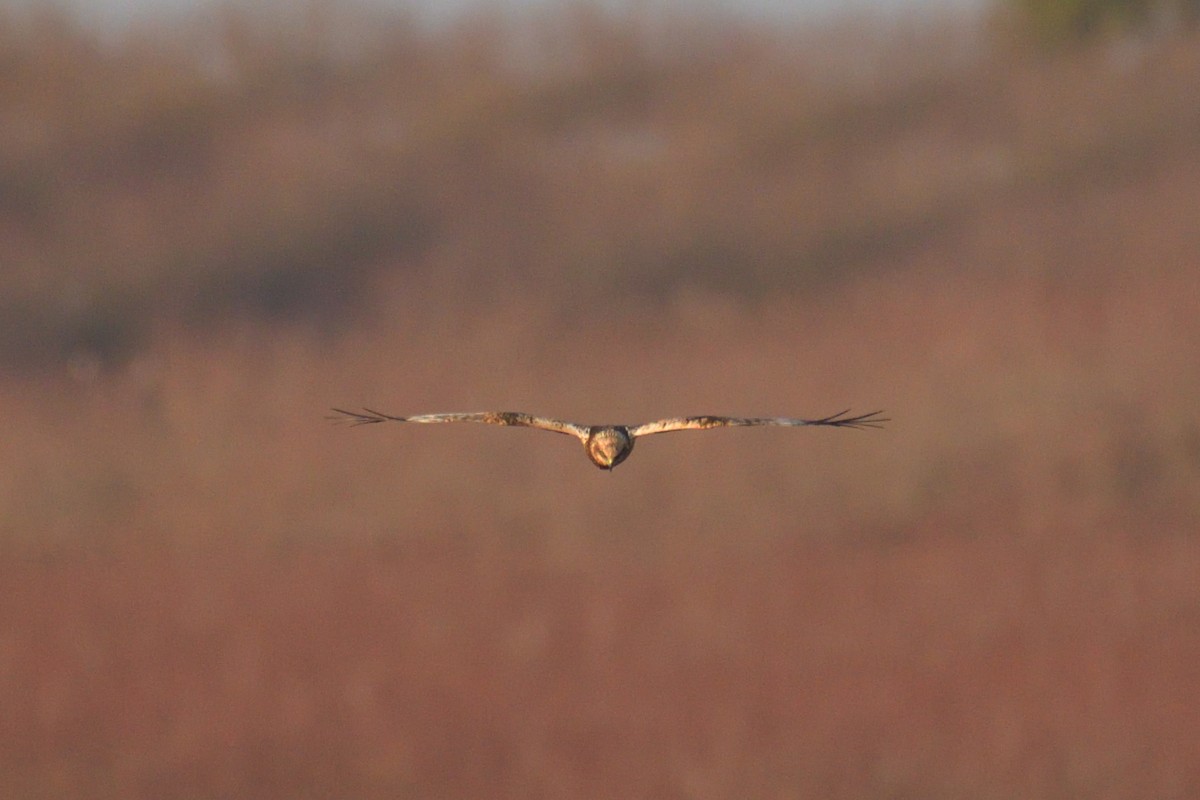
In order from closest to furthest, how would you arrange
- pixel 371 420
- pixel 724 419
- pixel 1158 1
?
pixel 724 419 → pixel 371 420 → pixel 1158 1

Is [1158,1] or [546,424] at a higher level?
[1158,1]

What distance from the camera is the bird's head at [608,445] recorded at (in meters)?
7.10

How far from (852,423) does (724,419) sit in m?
0.99

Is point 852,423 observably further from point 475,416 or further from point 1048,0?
point 1048,0

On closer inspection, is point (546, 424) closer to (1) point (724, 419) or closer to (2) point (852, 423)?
(1) point (724, 419)

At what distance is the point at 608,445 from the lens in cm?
718

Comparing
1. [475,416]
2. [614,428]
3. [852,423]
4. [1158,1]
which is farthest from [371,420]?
[1158,1]

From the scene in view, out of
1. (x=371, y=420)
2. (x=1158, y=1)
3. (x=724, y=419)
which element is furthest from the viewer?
(x=1158, y=1)

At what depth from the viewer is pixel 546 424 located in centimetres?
723

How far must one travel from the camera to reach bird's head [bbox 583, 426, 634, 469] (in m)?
7.10

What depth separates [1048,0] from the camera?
44.8m

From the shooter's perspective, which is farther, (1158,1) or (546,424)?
(1158,1)

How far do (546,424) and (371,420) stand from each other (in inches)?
40.3

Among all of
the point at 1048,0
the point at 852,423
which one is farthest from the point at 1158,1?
the point at 852,423
